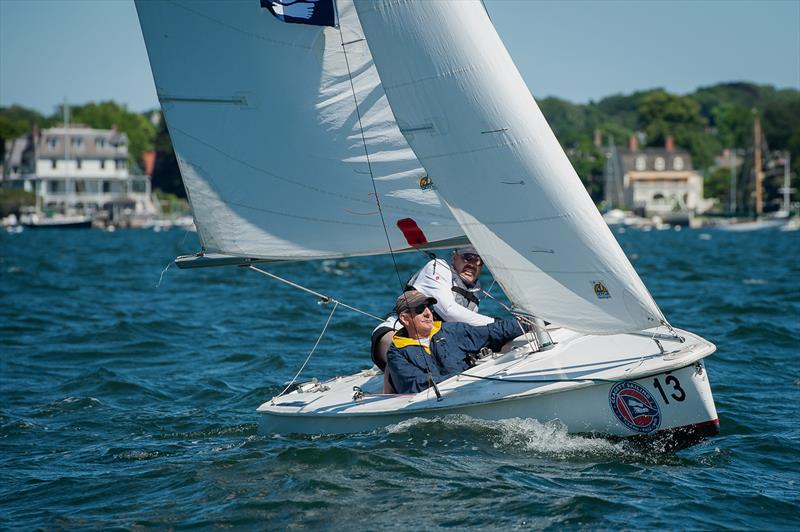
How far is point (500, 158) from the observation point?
8.41 m

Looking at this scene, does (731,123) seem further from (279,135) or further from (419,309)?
(419,309)

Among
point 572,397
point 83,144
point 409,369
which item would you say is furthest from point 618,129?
point 572,397

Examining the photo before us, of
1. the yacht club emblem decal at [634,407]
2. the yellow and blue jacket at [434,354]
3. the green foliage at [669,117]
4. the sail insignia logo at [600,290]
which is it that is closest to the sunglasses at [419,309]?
the yellow and blue jacket at [434,354]

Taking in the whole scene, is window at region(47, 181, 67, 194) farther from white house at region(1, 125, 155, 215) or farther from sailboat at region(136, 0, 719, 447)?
sailboat at region(136, 0, 719, 447)

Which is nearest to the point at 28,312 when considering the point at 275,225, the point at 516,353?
the point at 275,225

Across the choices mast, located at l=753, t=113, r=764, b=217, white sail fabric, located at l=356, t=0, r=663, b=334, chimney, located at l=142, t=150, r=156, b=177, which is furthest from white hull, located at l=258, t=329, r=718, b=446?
chimney, located at l=142, t=150, r=156, b=177

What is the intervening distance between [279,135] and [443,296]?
2065 mm

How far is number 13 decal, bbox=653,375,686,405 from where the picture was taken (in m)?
8.04

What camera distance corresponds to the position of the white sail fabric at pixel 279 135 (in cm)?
962

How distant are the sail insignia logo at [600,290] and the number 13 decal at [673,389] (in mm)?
736

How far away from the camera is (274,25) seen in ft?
31.3

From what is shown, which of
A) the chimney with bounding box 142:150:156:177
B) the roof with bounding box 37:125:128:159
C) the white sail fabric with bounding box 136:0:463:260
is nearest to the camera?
the white sail fabric with bounding box 136:0:463:260

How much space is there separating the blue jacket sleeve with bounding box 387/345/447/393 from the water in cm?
44

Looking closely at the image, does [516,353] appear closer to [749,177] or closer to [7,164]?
[749,177]
